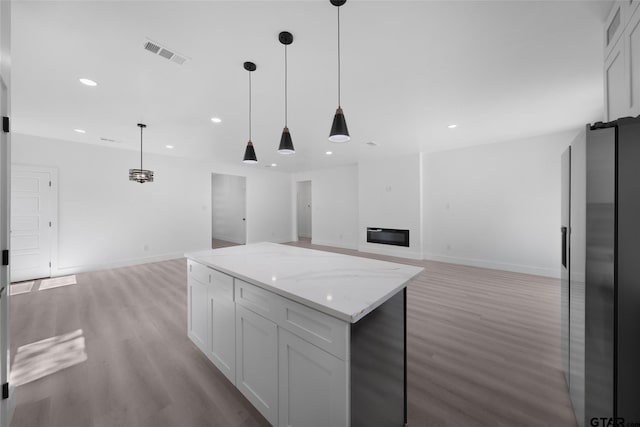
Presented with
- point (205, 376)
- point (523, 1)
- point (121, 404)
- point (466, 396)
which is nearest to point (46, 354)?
point (121, 404)

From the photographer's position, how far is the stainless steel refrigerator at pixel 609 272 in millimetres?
1019

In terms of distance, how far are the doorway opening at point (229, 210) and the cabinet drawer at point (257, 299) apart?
6.39 meters

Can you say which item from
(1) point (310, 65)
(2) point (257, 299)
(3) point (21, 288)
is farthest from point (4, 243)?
(3) point (21, 288)

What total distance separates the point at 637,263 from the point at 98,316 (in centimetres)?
461

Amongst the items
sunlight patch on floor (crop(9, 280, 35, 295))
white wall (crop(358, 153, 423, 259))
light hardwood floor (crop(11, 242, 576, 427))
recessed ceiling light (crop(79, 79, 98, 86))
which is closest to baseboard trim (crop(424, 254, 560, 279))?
white wall (crop(358, 153, 423, 259))

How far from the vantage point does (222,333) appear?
5.97 ft

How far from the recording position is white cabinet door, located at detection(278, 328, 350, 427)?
103cm

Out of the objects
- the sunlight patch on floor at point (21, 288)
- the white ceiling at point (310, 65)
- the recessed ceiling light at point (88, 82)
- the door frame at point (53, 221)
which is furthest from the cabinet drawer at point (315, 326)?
the door frame at point (53, 221)

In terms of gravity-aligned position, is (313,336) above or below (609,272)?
below

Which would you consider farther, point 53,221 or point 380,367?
point 53,221

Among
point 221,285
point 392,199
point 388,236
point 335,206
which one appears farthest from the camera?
point 335,206

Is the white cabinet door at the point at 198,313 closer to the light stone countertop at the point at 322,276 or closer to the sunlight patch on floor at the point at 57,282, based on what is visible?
the light stone countertop at the point at 322,276

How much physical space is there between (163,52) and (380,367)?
2.79m

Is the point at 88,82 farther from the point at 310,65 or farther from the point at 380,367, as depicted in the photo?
the point at 380,367
